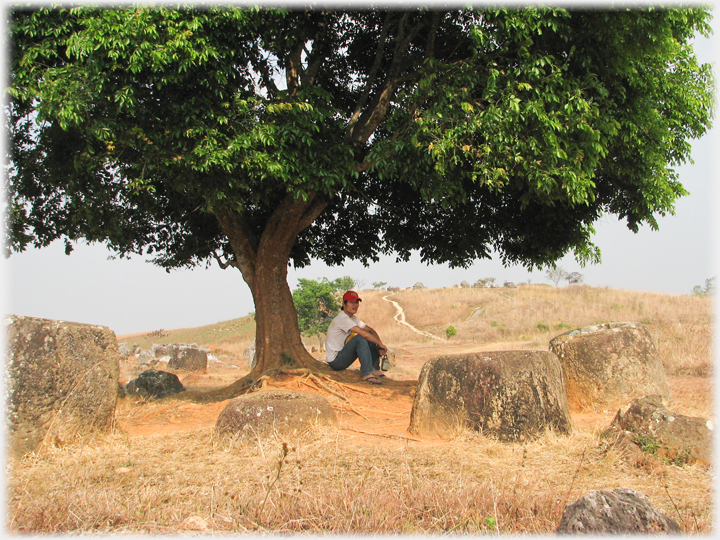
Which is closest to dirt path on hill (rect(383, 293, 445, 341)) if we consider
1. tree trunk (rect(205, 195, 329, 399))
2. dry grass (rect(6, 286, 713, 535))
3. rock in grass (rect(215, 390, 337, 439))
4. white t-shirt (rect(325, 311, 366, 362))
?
tree trunk (rect(205, 195, 329, 399))

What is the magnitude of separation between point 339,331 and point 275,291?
1458mm

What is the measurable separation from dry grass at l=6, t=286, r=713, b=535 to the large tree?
3579mm

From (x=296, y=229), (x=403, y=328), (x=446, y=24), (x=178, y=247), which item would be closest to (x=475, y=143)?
(x=446, y=24)

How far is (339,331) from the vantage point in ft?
33.7

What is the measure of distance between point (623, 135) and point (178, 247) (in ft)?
30.5

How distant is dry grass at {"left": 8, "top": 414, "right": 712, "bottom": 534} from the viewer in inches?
143

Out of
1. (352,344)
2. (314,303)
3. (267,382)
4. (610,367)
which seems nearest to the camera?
(610,367)

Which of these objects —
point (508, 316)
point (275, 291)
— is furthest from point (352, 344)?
point (508, 316)

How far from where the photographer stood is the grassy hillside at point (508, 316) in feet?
95.1

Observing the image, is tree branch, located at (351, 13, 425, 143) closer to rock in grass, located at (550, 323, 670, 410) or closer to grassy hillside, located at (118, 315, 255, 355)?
rock in grass, located at (550, 323, 670, 410)

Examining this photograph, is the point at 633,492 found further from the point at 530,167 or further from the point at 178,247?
the point at 178,247

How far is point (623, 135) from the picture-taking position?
8922mm

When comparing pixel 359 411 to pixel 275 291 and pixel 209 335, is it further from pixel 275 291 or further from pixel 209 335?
pixel 209 335

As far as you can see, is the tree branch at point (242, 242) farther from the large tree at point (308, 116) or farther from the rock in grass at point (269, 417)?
the rock in grass at point (269, 417)
